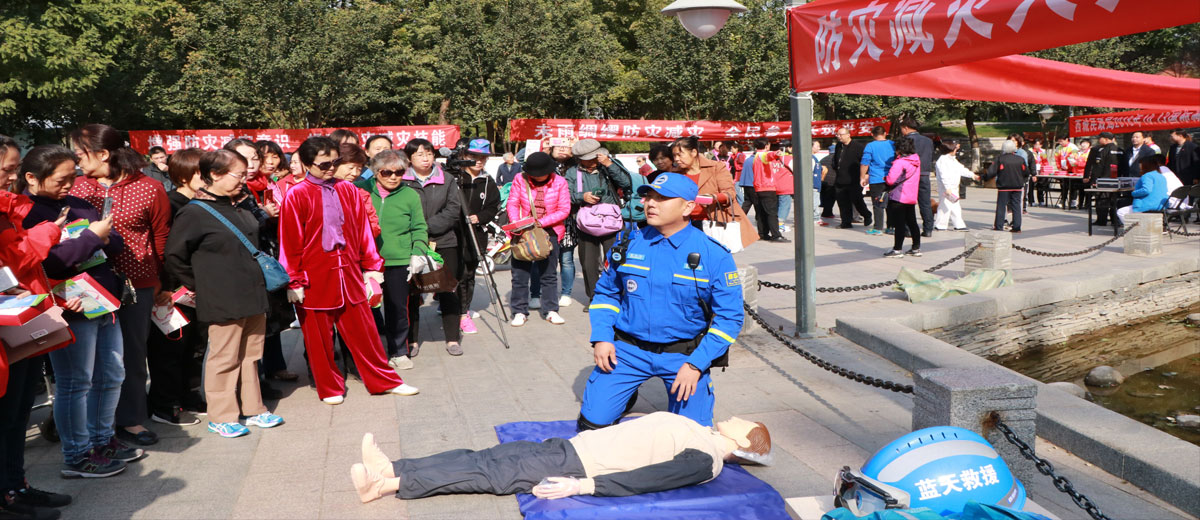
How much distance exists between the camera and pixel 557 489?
4.03m

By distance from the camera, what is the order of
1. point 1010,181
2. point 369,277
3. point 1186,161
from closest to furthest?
point 369,277 → point 1010,181 → point 1186,161

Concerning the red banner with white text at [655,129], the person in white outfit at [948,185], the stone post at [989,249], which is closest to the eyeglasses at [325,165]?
the stone post at [989,249]

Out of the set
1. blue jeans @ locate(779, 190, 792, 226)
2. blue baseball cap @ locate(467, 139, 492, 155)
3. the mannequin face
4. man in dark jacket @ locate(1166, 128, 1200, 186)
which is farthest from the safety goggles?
man in dark jacket @ locate(1166, 128, 1200, 186)

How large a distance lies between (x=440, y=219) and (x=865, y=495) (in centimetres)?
471

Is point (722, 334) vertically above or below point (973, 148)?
above

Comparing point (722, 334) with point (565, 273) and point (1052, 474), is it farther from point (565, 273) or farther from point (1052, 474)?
point (565, 273)

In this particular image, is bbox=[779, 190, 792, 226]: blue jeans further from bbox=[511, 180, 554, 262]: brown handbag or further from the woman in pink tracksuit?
bbox=[511, 180, 554, 262]: brown handbag

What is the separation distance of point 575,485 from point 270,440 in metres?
2.10

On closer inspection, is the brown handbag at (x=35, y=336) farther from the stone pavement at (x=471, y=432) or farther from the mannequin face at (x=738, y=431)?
the mannequin face at (x=738, y=431)

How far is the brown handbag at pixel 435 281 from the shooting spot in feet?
22.3

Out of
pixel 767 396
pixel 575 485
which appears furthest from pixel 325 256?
pixel 767 396

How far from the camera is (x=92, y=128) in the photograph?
15.5ft

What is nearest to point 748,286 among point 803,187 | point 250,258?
point 803,187

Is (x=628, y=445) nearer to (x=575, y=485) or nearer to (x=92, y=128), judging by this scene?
(x=575, y=485)
